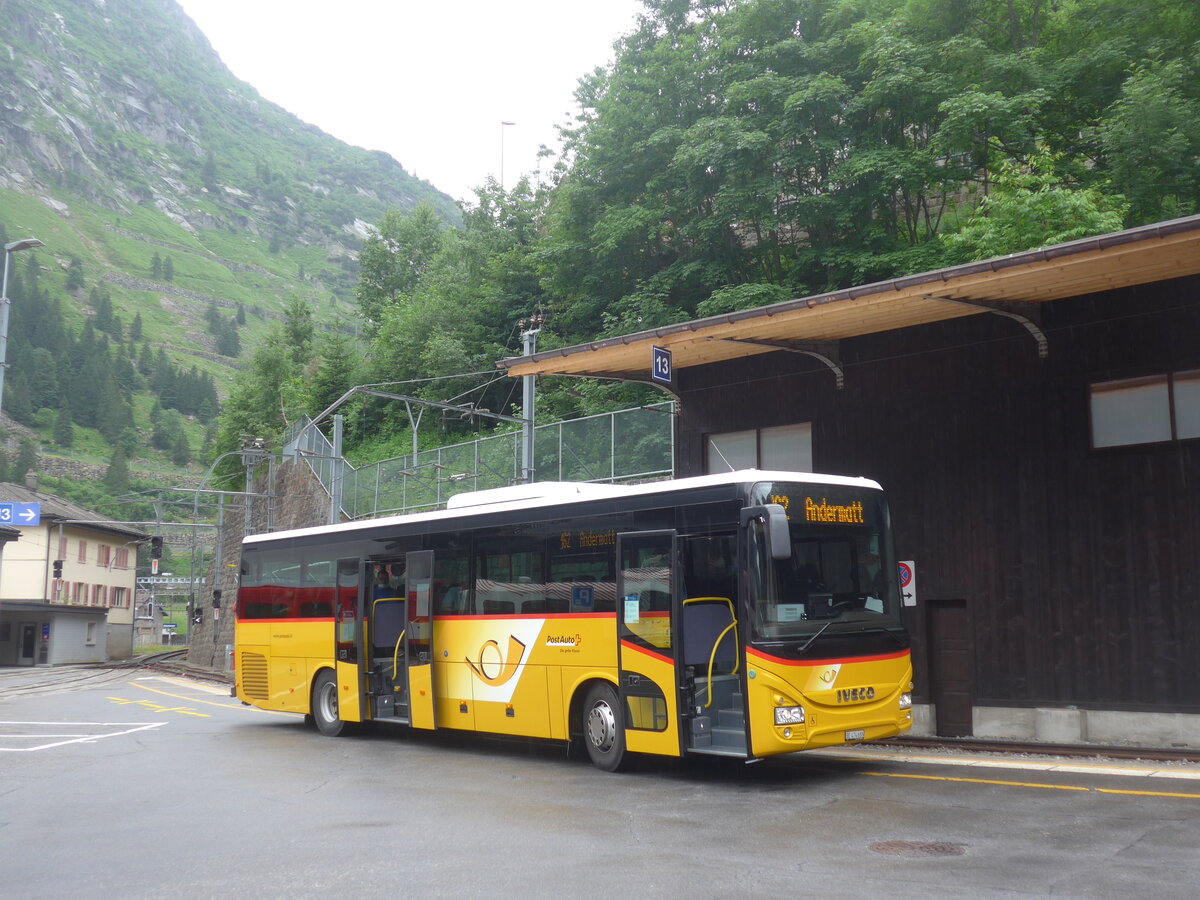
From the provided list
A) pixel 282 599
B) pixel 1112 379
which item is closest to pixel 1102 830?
pixel 1112 379

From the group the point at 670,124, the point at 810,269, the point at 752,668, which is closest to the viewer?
the point at 752,668

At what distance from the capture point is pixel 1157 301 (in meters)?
14.7

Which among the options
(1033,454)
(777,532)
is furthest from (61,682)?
(777,532)

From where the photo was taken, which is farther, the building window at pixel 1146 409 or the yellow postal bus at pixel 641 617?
the building window at pixel 1146 409

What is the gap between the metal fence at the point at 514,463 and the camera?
2261cm

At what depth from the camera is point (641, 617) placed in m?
12.7

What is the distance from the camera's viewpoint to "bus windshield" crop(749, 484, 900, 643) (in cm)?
1148

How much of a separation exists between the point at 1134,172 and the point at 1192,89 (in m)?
2.92

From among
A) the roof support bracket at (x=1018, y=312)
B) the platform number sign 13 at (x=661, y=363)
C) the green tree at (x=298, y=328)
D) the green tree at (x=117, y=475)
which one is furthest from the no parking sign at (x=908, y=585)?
the green tree at (x=117, y=475)

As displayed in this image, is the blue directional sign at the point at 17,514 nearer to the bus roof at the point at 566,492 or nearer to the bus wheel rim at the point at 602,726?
the bus roof at the point at 566,492

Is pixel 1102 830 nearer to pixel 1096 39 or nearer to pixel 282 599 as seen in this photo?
pixel 282 599

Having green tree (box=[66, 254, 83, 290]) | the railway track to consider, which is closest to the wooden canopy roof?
the railway track

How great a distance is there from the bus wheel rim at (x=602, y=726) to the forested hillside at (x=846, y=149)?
1349 cm

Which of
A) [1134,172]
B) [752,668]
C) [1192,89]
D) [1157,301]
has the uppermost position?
[1192,89]
